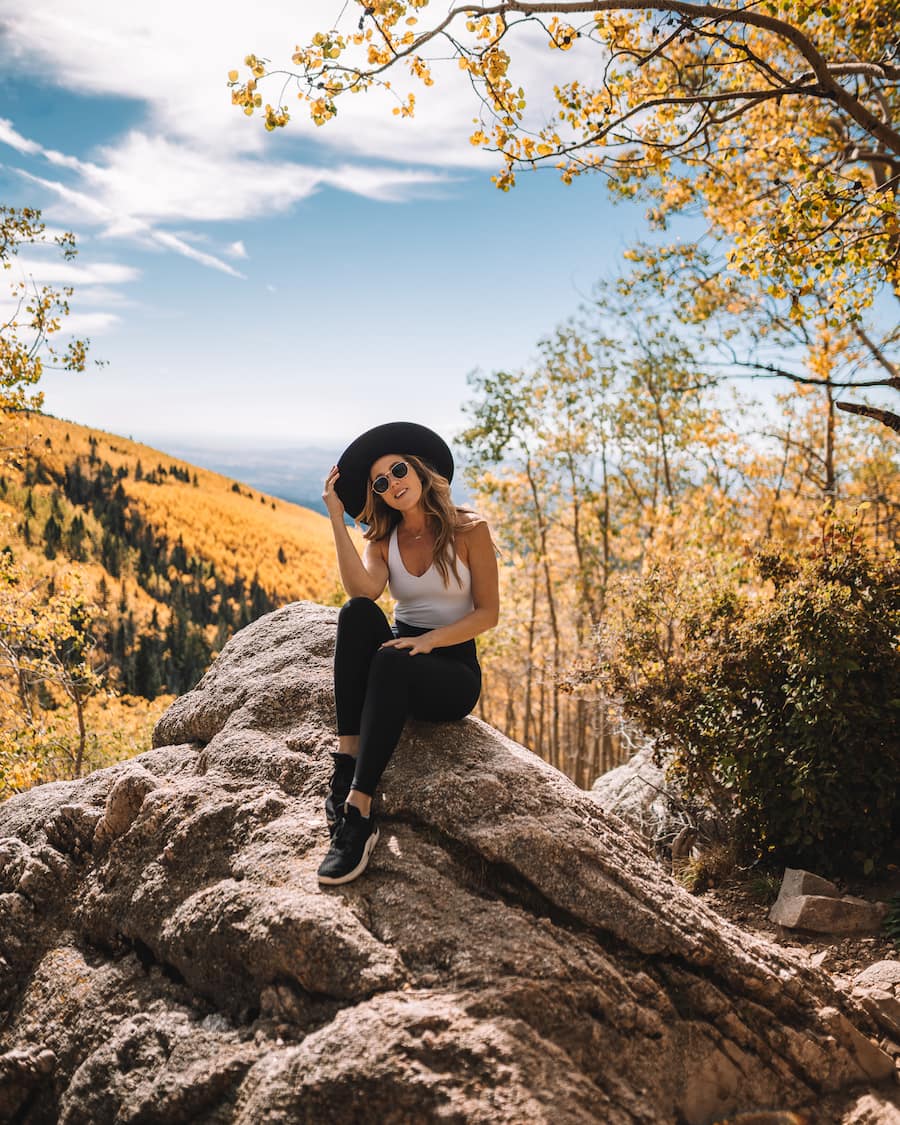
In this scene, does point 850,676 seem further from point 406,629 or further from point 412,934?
point 412,934

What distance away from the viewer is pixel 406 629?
4426mm

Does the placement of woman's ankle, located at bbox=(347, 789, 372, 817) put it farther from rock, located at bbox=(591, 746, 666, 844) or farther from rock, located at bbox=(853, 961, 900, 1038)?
rock, located at bbox=(591, 746, 666, 844)

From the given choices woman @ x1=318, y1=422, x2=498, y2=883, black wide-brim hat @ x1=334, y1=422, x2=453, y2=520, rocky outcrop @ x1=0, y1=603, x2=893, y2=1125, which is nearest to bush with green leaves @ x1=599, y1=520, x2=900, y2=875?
rocky outcrop @ x1=0, y1=603, x2=893, y2=1125

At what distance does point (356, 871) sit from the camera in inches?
131

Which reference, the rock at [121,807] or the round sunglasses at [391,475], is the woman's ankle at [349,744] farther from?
the round sunglasses at [391,475]

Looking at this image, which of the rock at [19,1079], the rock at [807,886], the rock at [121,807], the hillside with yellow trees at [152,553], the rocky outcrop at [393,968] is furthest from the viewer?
the hillside with yellow trees at [152,553]

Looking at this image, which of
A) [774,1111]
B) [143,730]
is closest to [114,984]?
[774,1111]

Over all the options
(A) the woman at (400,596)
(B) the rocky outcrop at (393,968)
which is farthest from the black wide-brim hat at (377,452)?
(B) the rocky outcrop at (393,968)

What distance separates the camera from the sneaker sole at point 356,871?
128 inches

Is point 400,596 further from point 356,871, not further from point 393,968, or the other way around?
point 393,968

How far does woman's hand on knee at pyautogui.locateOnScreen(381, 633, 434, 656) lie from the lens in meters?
3.83

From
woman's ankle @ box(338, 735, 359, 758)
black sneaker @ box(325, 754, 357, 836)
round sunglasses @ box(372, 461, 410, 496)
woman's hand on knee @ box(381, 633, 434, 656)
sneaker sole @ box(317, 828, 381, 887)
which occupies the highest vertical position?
round sunglasses @ box(372, 461, 410, 496)

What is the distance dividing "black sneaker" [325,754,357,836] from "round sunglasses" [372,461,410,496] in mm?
1425

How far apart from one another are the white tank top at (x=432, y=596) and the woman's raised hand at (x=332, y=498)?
1.38 feet
